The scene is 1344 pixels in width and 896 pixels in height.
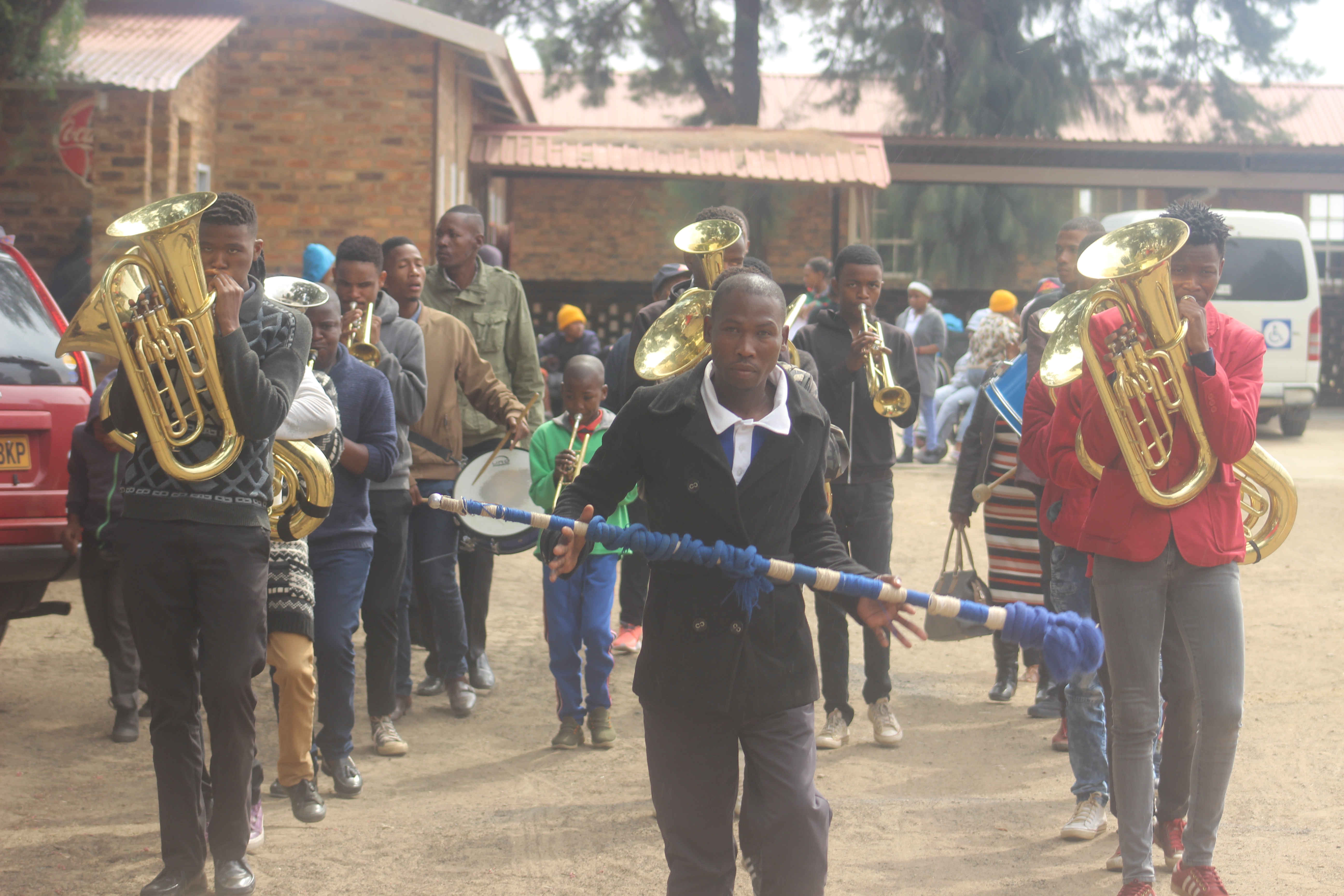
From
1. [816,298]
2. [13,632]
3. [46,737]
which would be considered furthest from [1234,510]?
[816,298]

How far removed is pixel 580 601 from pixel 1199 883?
2.74m

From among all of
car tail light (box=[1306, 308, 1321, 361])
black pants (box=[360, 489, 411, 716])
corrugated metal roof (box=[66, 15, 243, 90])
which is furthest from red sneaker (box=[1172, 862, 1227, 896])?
car tail light (box=[1306, 308, 1321, 361])

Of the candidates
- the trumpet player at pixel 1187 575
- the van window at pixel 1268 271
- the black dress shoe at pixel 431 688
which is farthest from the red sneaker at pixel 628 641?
the van window at pixel 1268 271

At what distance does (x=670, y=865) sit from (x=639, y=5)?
2212 cm

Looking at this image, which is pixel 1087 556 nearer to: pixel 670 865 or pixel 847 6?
pixel 670 865

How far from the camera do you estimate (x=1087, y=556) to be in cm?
518

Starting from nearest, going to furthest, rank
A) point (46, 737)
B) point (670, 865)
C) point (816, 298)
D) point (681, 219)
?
point (670, 865)
point (46, 737)
point (816, 298)
point (681, 219)

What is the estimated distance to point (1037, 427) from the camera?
4539mm

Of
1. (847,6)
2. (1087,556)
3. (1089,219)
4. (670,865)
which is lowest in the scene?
(670,865)

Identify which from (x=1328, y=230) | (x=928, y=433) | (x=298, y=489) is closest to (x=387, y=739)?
(x=298, y=489)

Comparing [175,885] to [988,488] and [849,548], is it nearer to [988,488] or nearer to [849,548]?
A: [849,548]

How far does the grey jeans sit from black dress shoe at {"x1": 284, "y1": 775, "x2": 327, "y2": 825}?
2753mm

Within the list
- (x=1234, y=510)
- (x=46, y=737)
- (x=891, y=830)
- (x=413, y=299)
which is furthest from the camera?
(x=413, y=299)

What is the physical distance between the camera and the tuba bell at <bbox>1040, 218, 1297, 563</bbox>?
3797 mm
